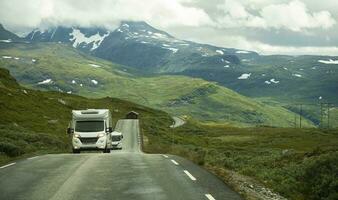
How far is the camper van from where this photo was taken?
137 ft

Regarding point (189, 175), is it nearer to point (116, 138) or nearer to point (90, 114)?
point (90, 114)

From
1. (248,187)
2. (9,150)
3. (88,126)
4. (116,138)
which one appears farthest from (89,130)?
(116,138)

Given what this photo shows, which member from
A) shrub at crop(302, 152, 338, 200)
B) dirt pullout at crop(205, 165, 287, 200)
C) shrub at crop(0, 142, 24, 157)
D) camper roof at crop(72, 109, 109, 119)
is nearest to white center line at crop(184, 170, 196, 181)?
dirt pullout at crop(205, 165, 287, 200)

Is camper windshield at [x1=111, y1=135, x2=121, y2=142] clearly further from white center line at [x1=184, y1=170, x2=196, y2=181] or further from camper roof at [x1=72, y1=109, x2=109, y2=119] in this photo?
white center line at [x1=184, y1=170, x2=196, y2=181]

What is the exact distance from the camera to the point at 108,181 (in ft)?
62.8

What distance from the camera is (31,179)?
19.4 meters

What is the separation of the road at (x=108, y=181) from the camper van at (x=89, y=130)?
1513cm

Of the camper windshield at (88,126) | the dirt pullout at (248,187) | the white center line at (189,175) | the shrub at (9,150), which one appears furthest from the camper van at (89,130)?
the white center line at (189,175)

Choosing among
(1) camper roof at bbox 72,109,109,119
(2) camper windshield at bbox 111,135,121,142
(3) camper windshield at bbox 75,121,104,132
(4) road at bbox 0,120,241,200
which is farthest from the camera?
(2) camper windshield at bbox 111,135,121,142

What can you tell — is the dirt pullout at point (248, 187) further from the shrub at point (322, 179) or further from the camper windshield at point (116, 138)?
the camper windshield at point (116, 138)

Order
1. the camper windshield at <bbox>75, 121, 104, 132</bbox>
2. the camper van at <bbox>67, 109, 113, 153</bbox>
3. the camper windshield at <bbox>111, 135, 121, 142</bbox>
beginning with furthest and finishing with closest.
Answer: the camper windshield at <bbox>111, 135, 121, 142</bbox> < the camper windshield at <bbox>75, 121, 104, 132</bbox> < the camper van at <bbox>67, 109, 113, 153</bbox>

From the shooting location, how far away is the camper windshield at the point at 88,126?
42156 millimetres

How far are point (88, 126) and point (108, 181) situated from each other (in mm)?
23599

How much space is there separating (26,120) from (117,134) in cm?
3221
